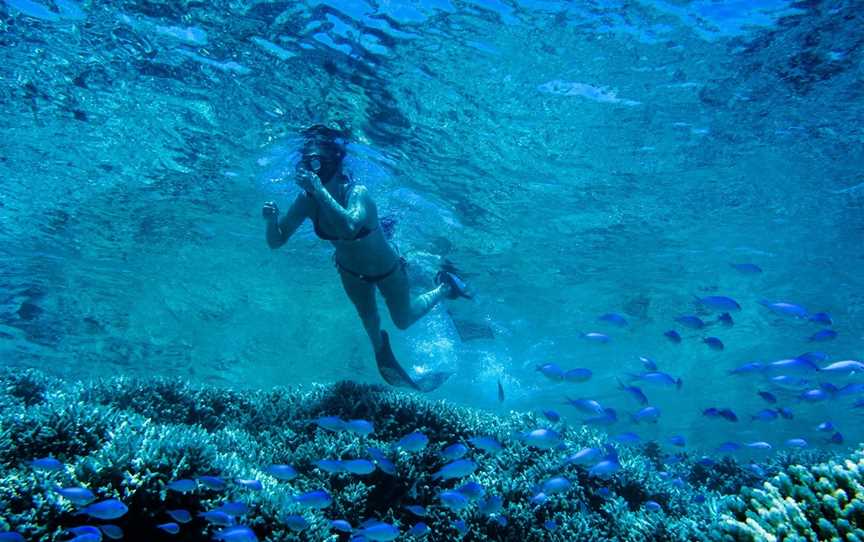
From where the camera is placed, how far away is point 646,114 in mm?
13000

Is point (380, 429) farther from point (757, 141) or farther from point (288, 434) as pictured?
point (757, 141)

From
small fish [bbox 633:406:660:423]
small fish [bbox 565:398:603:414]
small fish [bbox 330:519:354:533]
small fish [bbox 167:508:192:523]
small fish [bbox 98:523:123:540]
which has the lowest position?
small fish [bbox 98:523:123:540]

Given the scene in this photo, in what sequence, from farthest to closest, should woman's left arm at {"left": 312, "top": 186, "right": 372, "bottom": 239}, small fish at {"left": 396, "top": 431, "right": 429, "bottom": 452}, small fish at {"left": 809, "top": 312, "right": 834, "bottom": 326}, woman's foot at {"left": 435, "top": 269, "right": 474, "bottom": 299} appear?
woman's foot at {"left": 435, "top": 269, "right": 474, "bottom": 299}
small fish at {"left": 809, "top": 312, "right": 834, "bottom": 326}
woman's left arm at {"left": 312, "top": 186, "right": 372, "bottom": 239}
small fish at {"left": 396, "top": 431, "right": 429, "bottom": 452}

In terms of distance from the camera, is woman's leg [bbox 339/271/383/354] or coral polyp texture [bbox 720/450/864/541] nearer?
coral polyp texture [bbox 720/450/864/541]

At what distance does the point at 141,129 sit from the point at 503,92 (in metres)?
11.5

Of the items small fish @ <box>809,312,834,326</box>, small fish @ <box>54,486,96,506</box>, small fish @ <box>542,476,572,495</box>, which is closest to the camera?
small fish @ <box>54,486,96,506</box>

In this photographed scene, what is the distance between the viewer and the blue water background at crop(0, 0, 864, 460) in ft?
34.5

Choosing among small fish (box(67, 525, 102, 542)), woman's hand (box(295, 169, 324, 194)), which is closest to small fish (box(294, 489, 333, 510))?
small fish (box(67, 525, 102, 542))

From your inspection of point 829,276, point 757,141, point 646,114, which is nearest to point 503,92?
point 646,114

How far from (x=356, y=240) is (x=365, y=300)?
66.2 inches

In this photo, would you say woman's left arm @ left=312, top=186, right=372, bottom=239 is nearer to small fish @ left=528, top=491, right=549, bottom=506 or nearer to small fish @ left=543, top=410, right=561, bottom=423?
small fish @ left=528, top=491, right=549, bottom=506

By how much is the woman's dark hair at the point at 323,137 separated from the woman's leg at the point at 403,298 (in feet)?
20.3

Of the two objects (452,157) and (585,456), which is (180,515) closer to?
(585,456)

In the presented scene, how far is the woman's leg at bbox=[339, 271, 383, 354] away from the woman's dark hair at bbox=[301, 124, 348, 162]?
6320 mm
